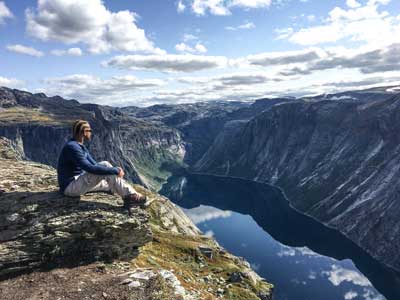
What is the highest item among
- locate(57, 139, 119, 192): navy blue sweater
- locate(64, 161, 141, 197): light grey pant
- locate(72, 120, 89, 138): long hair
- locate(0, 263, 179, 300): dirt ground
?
locate(72, 120, 89, 138): long hair

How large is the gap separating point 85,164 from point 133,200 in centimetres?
384

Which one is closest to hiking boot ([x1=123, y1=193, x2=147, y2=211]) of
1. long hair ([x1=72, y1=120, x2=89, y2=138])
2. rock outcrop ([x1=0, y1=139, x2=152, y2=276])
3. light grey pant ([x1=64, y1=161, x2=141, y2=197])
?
light grey pant ([x1=64, y1=161, x2=141, y2=197])

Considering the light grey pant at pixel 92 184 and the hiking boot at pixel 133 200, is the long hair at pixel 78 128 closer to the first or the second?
the light grey pant at pixel 92 184

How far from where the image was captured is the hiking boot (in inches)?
1023

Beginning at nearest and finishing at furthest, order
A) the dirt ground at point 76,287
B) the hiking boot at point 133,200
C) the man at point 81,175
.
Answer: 1. the dirt ground at point 76,287
2. the man at point 81,175
3. the hiking boot at point 133,200

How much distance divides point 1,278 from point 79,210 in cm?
557

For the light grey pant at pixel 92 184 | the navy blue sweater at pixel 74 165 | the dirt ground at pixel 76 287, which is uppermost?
the navy blue sweater at pixel 74 165

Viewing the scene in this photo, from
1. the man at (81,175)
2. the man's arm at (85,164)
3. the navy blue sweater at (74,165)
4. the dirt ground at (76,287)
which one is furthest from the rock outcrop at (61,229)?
the man's arm at (85,164)

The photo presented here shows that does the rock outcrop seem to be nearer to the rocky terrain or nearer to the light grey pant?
the rocky terrain

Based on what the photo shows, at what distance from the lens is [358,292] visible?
6491 inches

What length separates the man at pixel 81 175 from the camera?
25.0 m

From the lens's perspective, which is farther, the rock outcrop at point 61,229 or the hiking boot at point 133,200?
the hiking boot at point 133,200

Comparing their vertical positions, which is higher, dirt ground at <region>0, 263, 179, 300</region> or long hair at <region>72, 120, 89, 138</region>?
long hair at <region>72, 120, 89, 138</region>

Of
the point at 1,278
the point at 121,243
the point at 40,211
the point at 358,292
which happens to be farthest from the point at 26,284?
the point at 358,292
